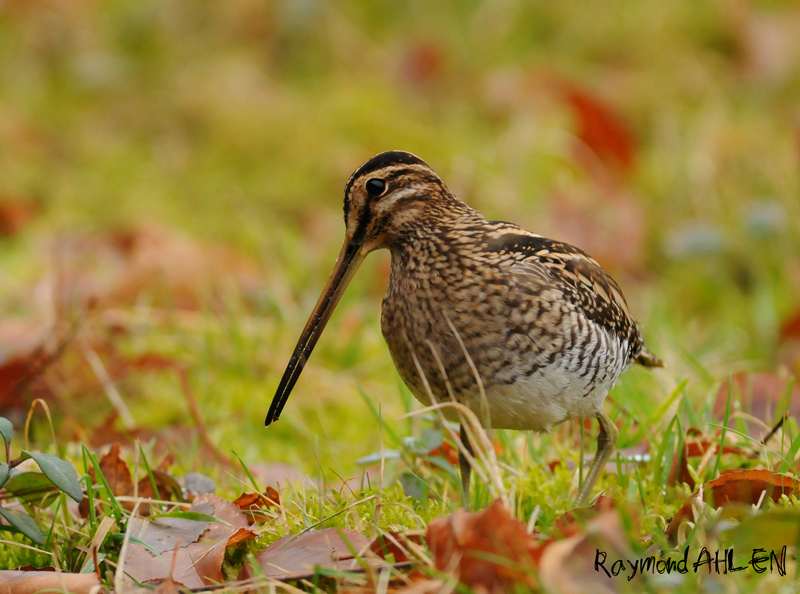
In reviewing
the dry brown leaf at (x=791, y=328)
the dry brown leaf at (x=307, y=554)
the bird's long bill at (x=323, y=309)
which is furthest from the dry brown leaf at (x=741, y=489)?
the dry brown leaf at (x=791, y=328)

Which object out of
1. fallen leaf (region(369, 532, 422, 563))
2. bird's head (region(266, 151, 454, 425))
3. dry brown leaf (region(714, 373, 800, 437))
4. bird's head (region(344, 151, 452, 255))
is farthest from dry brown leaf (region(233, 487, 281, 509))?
dry brown leaf (region(714, 373, 800, 437))

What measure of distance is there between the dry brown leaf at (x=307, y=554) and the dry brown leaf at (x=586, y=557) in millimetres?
479

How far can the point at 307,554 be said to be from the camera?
2.52m

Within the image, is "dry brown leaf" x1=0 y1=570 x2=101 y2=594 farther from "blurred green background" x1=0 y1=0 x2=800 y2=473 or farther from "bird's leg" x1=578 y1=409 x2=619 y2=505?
"bird's leg" x1=578 y1=409 x2=619 y2=505

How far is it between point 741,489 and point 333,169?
4987 millimetres

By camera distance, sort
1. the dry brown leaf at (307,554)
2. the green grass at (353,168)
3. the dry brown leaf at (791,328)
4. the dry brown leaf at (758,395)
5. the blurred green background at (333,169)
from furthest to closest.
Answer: the dry brown leaf at (791,328)
the blurred green background at (333,169)
the green grass at (353,168)
the dry brown leaf at (758,395)
the dry brown leaf at (307,554)

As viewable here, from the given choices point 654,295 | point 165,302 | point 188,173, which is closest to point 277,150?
point 188,173

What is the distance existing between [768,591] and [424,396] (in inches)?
46.0

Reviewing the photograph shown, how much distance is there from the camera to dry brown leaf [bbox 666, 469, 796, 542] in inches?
105

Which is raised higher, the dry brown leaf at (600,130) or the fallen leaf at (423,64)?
the fallen leaf at (423,64)

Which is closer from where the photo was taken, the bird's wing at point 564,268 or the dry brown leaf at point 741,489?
the dry brown leaf at point 741,489

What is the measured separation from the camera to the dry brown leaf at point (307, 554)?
2451 millimetres
